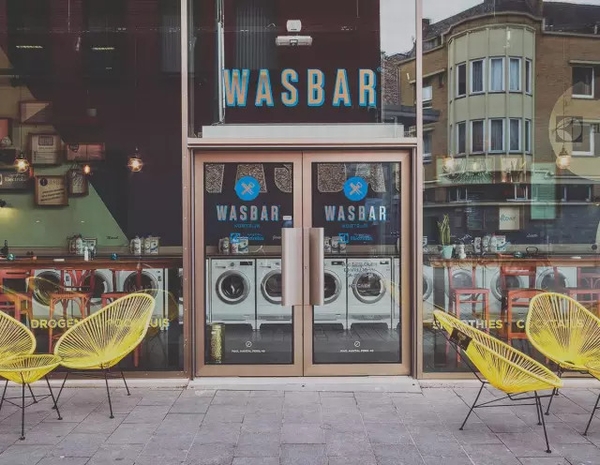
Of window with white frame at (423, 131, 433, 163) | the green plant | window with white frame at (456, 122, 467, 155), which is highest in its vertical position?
window with white frame at (456, 122, 467, 155)

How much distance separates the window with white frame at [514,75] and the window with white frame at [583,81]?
23.3 inches

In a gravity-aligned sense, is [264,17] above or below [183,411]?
above

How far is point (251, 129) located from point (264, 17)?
1307 millimetres

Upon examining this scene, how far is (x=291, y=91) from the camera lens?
19.9 ft

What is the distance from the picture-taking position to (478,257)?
6.75m

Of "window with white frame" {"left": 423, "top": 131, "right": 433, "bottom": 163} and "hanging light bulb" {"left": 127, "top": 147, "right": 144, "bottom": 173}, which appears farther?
"hanging light bulb" {"left": 127, "top": 147, "right": 144, "bottom": 173}

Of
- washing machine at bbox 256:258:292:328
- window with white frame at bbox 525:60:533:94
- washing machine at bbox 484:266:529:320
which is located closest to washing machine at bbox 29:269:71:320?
washing machine at bbox 256:258:292:328

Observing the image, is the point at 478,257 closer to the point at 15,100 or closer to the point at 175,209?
the point at 175,209

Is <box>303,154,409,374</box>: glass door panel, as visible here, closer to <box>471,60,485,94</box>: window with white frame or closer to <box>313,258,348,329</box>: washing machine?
<box>313,258,348,329</box>: washing machine

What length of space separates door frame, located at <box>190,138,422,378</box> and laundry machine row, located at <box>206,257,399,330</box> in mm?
293

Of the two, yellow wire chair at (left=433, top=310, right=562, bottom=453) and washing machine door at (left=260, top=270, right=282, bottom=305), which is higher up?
washing machine door at (left=260, top=270, right=282, bottom=305)

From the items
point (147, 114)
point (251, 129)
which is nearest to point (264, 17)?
point (251, 129)

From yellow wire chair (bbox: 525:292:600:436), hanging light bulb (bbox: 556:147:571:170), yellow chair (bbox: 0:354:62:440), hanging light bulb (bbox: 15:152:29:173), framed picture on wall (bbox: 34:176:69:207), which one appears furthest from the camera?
framed picture on wall (bbox: 34:176:69:207)

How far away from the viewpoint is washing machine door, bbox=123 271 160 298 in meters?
6.14
